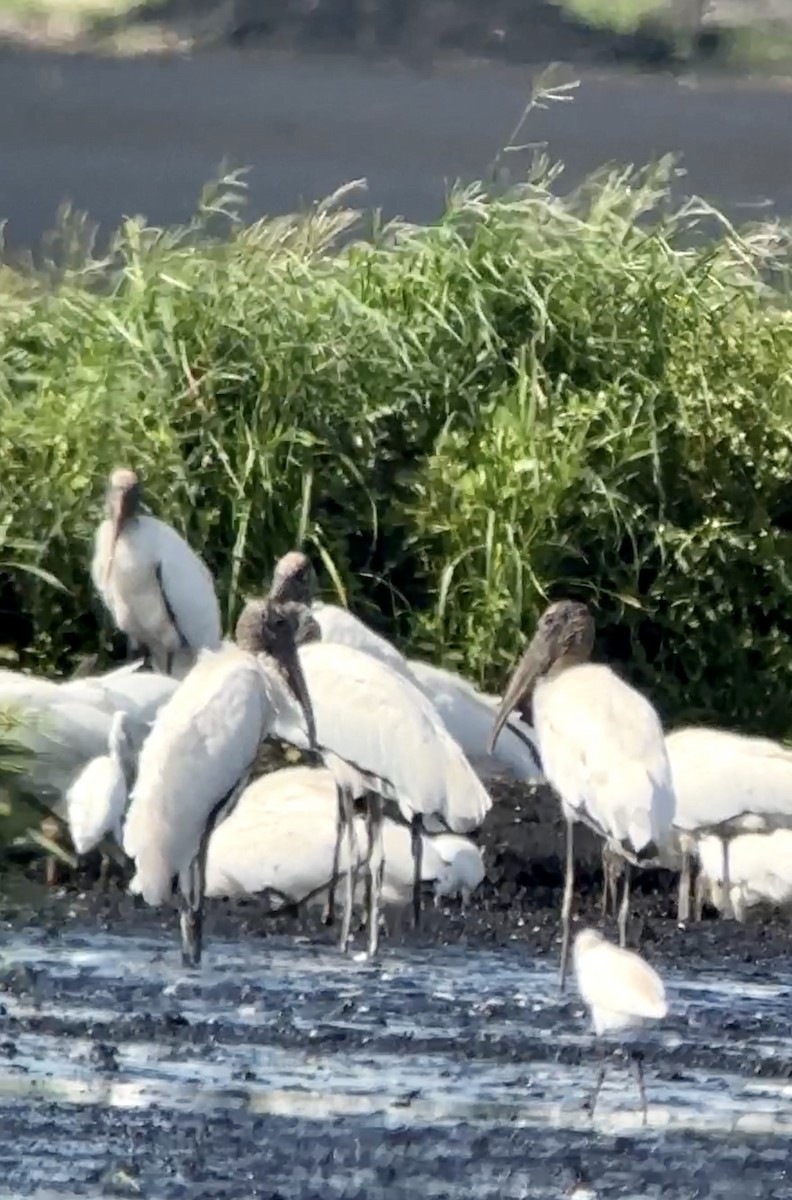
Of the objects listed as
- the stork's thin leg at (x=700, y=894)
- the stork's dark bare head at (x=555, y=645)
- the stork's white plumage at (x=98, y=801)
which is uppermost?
the stork's dark bare head at (x=555, y=645)

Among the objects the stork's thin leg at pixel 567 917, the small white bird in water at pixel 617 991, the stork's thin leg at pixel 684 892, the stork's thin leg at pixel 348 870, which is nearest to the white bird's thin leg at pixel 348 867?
the stork's thin leg at pixel 348 870

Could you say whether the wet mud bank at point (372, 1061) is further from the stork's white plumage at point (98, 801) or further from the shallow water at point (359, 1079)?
the stork's white plumage at point (98, 801)

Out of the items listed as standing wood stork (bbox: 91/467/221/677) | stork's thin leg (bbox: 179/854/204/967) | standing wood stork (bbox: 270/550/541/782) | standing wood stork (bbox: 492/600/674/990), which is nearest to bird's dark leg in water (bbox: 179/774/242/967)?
stork's thin leg (bbox: 179/854/204/967)

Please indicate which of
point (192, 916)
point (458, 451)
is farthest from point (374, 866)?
point (458, 451)

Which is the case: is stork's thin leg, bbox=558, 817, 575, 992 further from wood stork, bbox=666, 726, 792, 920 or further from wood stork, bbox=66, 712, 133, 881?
wood stork, bbox=66, 712, 133, 881

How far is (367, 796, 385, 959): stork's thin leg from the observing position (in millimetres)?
7379

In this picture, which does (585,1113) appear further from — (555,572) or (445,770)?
(555,572)

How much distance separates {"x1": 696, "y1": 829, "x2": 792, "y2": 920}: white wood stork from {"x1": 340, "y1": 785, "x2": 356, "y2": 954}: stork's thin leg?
104 cm

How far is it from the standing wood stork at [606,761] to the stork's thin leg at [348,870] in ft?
1.91

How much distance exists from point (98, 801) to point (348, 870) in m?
0.76

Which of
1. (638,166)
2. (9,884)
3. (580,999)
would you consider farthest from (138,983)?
(638,166)

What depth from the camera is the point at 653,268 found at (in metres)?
10.3

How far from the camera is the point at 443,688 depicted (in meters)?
8.79

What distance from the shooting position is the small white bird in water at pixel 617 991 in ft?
19.9
